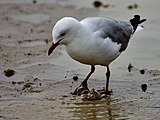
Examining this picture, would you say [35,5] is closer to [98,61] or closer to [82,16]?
[82,16]

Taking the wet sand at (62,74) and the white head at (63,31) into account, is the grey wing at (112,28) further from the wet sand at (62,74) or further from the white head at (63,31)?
the wet sand at (62,74)

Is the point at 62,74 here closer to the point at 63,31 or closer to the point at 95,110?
the point at 63,31

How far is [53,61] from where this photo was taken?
29.3 ft

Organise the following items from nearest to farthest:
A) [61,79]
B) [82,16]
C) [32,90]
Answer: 1. [32,90]
2. [61,79]
3. [82,16]

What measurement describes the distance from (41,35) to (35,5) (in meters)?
2.76

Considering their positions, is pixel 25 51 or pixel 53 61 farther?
pixel 25 51

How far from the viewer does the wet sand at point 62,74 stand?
6.58 metres

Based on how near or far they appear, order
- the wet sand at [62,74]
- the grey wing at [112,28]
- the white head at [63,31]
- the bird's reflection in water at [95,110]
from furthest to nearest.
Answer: the grey wing at [112,28] < the white head at [63,31] < the wet sand at [62,74] < the bird's reflection in water at [95,110]

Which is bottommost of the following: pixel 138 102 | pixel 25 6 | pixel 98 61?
pixel 138 102

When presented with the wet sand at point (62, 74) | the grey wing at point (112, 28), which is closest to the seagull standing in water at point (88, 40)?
the grey wing at point (112, 28)

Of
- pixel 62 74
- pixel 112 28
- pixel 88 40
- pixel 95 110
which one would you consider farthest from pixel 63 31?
pixel 62 74

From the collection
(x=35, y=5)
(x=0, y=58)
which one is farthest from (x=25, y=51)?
(x=35, y=5)

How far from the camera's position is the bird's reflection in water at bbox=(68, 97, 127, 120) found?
6.36m

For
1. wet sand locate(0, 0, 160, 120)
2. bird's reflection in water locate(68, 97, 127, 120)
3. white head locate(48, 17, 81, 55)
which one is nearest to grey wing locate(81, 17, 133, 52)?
white head locate(48, 17, 81, 55)
